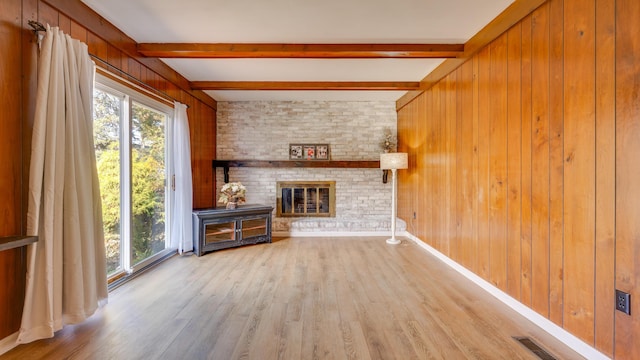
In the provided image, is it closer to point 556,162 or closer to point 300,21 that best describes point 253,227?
point 300,21

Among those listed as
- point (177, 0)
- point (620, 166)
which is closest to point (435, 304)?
point (620, 166)

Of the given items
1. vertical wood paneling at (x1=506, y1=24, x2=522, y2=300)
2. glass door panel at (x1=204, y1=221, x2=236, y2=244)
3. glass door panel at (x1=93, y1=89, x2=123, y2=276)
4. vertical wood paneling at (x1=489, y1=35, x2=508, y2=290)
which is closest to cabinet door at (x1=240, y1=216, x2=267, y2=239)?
glass door panel at (x1=204, y1=221, x2=236, y2=244)

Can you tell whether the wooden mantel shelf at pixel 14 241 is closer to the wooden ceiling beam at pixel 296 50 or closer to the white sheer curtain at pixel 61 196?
the white sheer curtain at pixel 61 196

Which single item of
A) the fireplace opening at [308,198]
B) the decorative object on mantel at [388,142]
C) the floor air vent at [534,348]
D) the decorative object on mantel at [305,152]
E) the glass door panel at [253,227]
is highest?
the decorative object on mantel at [388,142]

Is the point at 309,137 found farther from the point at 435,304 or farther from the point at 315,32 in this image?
the point at 435,304

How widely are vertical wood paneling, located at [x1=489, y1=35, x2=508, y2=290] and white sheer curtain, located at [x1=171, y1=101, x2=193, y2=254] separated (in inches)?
147

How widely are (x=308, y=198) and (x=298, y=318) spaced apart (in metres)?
3.23

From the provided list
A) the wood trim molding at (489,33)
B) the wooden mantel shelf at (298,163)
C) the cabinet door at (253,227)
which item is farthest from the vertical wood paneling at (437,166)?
the cabinet door at (253,227)

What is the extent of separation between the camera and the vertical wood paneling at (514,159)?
2.27m

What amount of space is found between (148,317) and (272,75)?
318cm

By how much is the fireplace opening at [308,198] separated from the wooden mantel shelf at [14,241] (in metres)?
3.72

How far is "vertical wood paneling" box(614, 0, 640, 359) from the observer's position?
1.45 meters

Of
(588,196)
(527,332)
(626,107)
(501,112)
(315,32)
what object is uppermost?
(315,32)

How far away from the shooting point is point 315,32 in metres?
2.77
